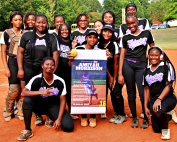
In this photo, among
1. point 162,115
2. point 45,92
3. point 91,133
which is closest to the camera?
point 162,115

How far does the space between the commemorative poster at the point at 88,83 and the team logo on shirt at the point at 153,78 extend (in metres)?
0.86

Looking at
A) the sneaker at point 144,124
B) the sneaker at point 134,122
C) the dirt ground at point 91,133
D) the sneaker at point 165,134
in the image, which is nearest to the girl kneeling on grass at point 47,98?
the dirt ground at point 91,133

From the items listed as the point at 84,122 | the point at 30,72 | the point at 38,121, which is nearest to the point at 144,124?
the point at 84,122

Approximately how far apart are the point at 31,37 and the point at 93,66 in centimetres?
126

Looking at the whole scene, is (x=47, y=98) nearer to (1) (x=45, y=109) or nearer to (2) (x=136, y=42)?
(1) (x=45, y=109)

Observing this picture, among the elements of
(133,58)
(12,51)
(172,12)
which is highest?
(172,12)

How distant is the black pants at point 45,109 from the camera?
192 inches

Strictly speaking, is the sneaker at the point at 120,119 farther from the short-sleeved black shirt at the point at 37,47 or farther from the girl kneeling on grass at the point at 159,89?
the short-sleeved black shirt at the point at 37,47

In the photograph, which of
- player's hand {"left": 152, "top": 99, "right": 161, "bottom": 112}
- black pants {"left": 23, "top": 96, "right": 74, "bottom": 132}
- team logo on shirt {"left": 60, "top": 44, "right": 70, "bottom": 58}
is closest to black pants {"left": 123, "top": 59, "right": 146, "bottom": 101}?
player's hand {"left": 152, "top": 99, "right": 161, "bottom": 112}

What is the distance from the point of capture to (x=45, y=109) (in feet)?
17.2

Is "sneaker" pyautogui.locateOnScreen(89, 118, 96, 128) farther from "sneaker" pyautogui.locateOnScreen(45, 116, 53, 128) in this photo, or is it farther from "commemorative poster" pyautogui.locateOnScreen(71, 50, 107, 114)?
"sneaker" pyautogui.locateOnScreen(45, 116, 53, 128)

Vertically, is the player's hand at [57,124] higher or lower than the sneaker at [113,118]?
higher

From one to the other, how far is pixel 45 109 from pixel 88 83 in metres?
0.93

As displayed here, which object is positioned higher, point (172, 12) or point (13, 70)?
point (172, 12)
